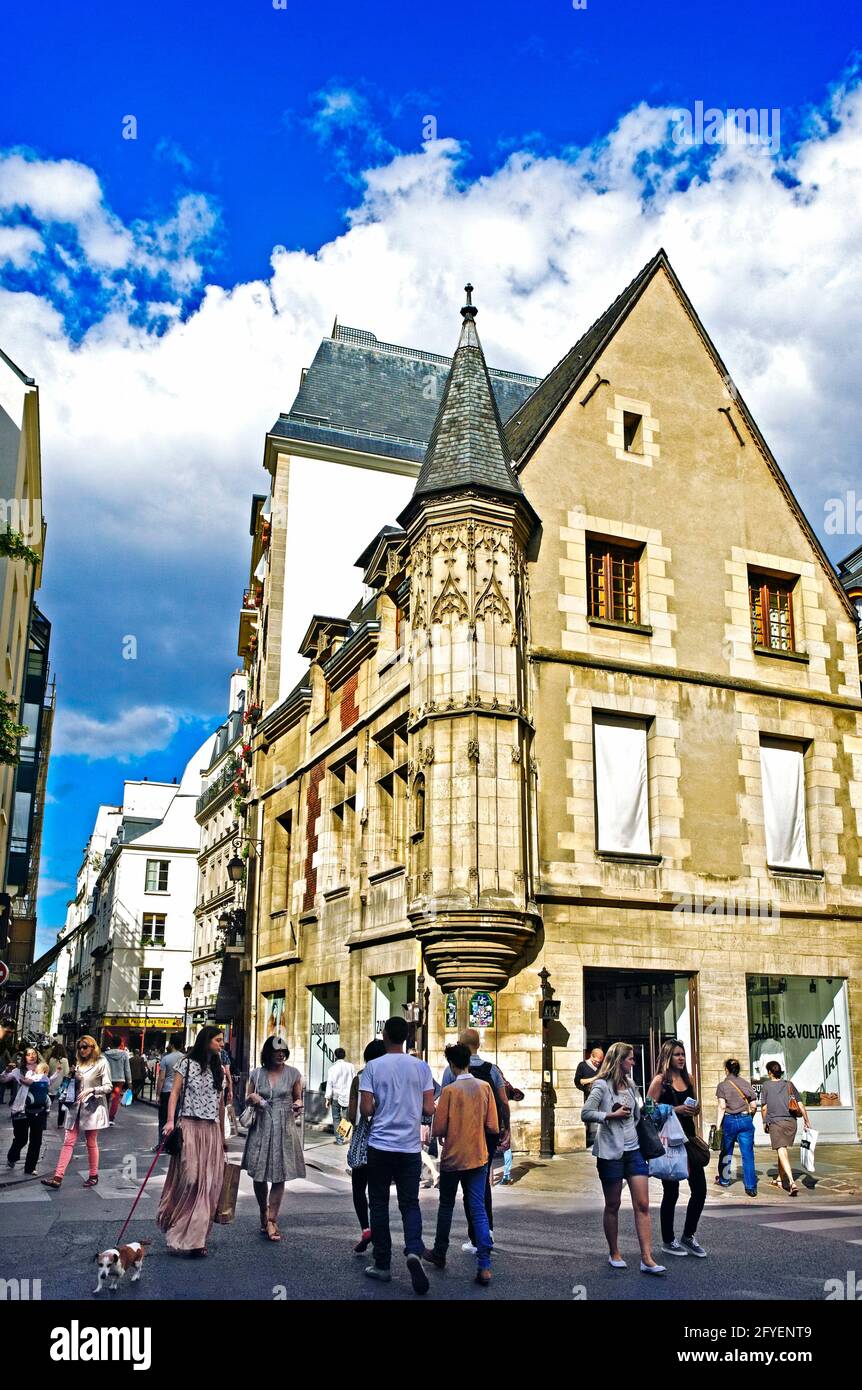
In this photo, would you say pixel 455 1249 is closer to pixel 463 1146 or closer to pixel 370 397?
pixel 463 1146

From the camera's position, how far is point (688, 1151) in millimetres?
9453

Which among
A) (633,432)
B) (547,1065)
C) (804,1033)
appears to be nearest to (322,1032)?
(547,1065)

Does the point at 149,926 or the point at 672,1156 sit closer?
the point at 672,1156

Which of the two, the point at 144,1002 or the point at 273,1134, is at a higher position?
the point at 144,1002

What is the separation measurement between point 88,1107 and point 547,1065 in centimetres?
687

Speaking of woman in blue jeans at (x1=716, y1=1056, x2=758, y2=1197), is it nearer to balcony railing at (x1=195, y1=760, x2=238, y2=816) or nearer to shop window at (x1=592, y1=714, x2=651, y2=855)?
shop window at (x1=592, y1=714, x2=651, y2=855)

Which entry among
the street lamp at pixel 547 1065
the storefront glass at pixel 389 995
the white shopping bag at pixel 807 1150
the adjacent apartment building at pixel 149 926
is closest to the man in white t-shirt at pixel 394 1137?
the white shopping bag at pixel 807 1150

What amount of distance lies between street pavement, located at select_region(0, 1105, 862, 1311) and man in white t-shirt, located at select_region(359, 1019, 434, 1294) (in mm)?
271

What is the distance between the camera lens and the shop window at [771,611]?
2281 cm

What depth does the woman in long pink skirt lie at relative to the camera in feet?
29.9

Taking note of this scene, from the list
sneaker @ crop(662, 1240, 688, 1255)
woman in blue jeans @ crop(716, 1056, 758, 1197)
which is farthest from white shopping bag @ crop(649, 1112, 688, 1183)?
woman in blue jeans @ crop(716, 1056, 758, 1197)

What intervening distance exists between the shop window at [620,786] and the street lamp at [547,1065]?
2.77 metres

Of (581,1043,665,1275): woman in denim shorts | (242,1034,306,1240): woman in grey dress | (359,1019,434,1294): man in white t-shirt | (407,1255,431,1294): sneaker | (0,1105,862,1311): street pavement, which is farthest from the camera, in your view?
(242,1034,306,1240): woman in grey dress

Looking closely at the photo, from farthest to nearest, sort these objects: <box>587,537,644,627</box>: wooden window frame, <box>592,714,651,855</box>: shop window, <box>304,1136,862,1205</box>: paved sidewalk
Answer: <box>587,537,644,627</box>: wooden window frame, <box>592,714,651,855</box>: shop window, <box>304,1136,862,1205</box>: paved sidewalk
